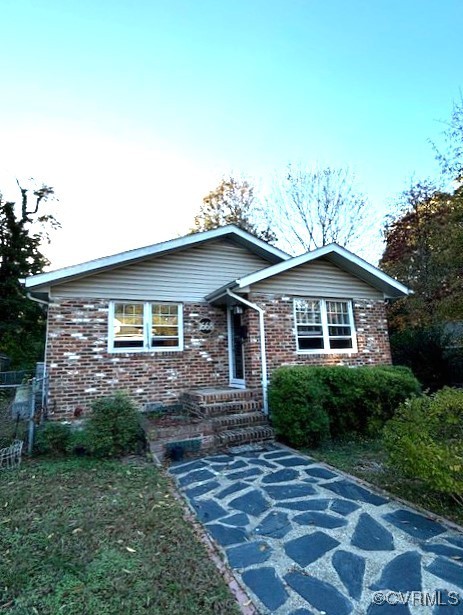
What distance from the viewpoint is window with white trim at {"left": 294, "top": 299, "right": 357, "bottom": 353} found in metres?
8.47

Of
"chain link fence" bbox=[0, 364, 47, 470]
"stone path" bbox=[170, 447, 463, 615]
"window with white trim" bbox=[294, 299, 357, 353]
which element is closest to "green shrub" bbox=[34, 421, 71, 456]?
"chain link fence" bbox=[0, 364, 47, 470]

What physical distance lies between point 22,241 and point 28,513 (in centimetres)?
2080

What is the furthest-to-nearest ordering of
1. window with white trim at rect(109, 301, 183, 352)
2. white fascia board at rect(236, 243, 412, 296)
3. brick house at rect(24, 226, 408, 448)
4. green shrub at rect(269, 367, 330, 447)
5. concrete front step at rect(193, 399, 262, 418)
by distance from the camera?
window with white trim at rect(109, 301, 183, 352)
white fascia board at rect(236, 243, 412, 296)
brick house at rect(24, 226, 408, 448)
concrete front step at rect(193, 399, 262, 418)
green shrub at rect(269, 367, 330, 447)

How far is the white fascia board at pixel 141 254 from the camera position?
6.90 metres

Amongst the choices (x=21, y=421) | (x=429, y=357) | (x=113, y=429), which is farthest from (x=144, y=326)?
(x=429, y=357)

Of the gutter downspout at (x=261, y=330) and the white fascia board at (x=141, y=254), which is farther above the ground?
the white fascia board at (x=141, y=254)

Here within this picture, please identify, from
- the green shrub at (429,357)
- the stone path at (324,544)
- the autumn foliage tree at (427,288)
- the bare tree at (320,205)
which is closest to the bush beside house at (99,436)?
the stone path at (324,544)

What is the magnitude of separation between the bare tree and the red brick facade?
Result: 31.2 feet

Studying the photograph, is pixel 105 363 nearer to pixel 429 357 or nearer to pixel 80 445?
pixel 80 445

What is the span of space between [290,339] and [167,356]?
302cm

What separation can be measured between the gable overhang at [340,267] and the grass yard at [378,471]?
3.71 m

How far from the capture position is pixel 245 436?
20.8ft

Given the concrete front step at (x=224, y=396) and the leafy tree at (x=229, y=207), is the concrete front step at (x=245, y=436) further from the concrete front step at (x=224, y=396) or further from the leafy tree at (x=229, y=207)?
the leafy tree at (x=229, y=207)

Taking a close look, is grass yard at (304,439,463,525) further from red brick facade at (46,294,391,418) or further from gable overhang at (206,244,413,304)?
gable overhang at (206,244,413,304)
